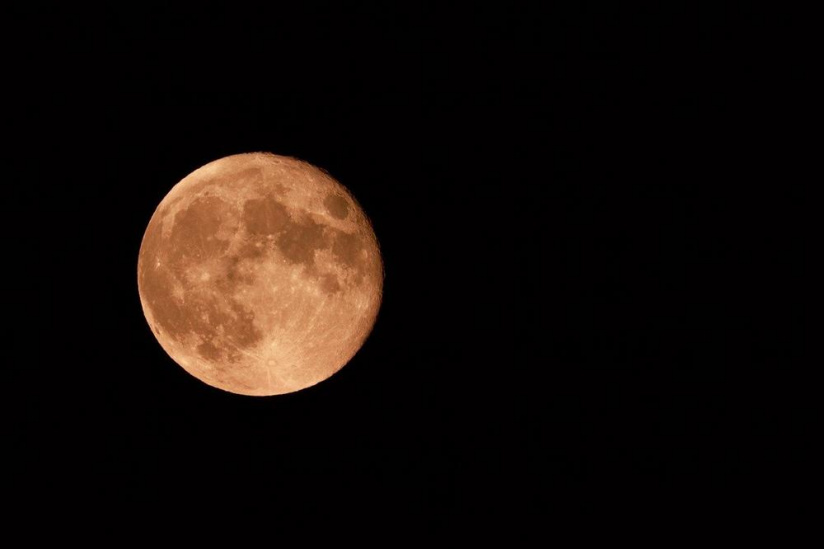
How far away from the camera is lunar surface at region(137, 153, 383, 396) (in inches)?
125

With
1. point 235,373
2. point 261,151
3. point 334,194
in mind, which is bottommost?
point 235,373

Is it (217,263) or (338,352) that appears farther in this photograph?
(338,352)

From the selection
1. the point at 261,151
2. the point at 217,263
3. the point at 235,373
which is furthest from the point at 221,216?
the point at 235,373

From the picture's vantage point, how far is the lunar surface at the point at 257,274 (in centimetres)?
317

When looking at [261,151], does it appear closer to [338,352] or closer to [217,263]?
[217,263]

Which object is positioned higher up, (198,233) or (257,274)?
(198,233)

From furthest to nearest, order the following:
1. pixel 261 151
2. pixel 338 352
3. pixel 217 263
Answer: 1. pixel 261 151
2. pixel 338 352
3. pixel 217 263

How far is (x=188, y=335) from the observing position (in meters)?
3.42

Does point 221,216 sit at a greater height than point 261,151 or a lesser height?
lesser

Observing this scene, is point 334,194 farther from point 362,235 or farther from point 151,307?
point 151,307

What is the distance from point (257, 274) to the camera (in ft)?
10.3

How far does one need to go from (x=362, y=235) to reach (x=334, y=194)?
1.25ft

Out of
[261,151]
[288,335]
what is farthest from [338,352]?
[261,151]

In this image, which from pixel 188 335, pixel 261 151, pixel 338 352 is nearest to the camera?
pixel 188 335
